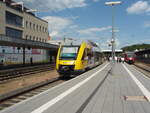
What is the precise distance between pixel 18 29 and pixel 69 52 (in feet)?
120

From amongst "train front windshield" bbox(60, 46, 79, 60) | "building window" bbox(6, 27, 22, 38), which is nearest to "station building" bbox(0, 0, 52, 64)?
"building window" bbox(6, 27, 22, 38)

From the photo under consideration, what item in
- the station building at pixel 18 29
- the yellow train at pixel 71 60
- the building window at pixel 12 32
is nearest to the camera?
the yellow train at pixel 71 60

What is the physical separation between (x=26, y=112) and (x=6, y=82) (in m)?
9.01

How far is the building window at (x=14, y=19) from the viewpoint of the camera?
4512 centimetres

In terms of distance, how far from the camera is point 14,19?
47.8 metres

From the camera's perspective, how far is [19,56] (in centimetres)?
3722

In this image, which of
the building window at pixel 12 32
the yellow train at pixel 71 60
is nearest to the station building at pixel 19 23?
the building window at pixel 12 32

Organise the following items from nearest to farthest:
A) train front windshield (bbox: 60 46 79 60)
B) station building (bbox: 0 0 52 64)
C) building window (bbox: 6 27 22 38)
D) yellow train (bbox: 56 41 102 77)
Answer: yellow train (bbox: 56 41 102 77), train front windshield (bbox: 60 46 79 60), station building (bbox: 0 0 52 64), building window (bbox: 6 27 22 38)

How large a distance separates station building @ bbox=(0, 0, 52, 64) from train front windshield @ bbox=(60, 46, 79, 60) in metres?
18.1

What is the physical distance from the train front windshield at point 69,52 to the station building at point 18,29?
1806 centimetres

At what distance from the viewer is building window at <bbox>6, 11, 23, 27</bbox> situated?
148ft

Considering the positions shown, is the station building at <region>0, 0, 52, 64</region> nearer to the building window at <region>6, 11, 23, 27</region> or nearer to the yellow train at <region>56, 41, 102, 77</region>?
the building window at <region>6, 11, 23, 27</region>

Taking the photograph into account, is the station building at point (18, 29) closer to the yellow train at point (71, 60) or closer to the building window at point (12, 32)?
the building window at point (12, 32)

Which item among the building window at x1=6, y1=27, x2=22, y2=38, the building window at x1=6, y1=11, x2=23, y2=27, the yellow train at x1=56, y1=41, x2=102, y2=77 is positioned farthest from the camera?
the building window at x1=6, y1=11, x2=23, y2=27
